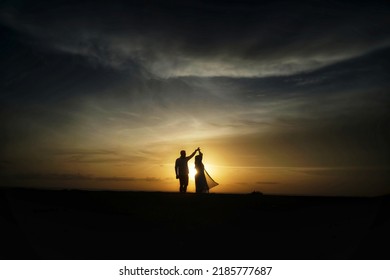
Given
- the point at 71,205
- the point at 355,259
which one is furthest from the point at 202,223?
the point at 71,205

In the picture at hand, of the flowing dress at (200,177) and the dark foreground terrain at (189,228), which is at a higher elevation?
the flowing dress at (200,177)

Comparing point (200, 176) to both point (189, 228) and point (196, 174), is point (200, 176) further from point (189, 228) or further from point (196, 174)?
point (189, 228)

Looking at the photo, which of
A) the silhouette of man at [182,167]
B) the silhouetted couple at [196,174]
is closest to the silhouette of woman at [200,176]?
the silhouetted couple at [196,174]

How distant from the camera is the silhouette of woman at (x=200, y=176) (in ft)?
77.2

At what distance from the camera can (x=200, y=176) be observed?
77.3ft

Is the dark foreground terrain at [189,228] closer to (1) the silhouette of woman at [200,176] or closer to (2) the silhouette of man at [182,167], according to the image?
(2) the silhouette of man at [182,167]

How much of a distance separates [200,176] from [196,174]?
0.74 feet

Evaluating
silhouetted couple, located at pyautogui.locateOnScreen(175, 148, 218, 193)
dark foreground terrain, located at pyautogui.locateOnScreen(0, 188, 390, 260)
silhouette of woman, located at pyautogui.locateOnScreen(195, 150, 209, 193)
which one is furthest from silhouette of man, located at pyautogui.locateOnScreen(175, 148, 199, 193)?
dark foreground terrain, located at pyautogui.locateOnScreen(0, 188, 390, 260)

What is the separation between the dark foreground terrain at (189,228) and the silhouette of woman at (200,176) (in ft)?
12.0

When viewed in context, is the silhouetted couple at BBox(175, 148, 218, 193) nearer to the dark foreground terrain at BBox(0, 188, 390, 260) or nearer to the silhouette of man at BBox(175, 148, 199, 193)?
the silhouette of man at BBox(175, 148, 199, 193)

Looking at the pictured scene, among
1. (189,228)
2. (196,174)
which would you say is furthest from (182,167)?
(189,228)

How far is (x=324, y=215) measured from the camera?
54.6ft

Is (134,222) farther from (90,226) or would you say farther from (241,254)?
(241,254)
